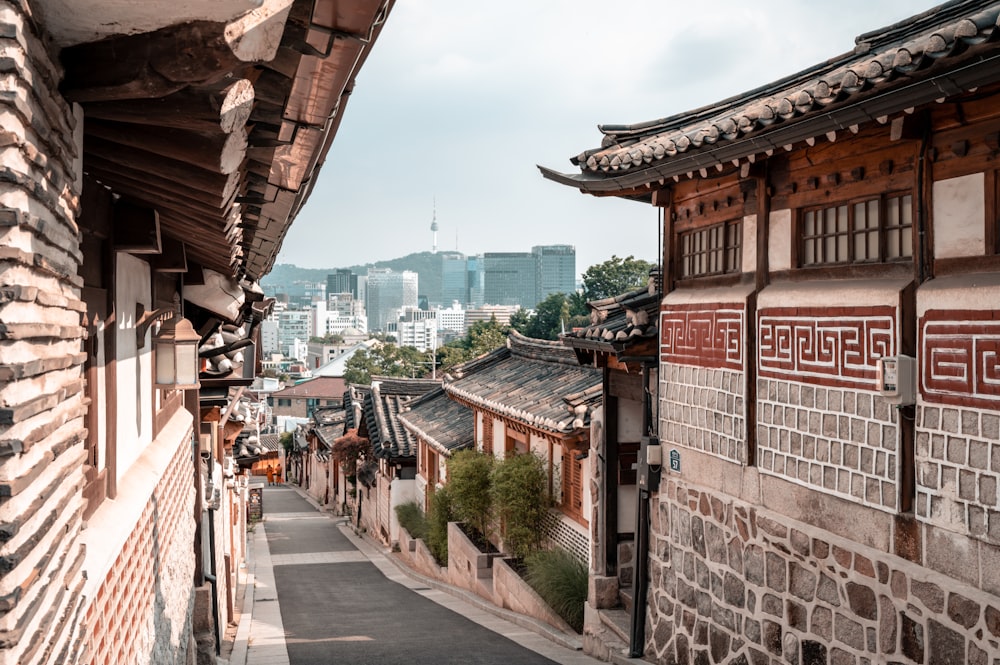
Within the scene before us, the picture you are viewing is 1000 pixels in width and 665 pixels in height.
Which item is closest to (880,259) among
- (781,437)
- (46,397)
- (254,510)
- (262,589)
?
(781,437)

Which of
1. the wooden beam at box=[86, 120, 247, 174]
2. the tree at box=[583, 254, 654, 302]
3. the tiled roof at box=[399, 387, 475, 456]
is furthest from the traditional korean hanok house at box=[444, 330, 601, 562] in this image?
the tree at box=[583, 254, 654, 302]


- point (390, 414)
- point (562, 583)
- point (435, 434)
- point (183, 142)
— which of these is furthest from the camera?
point (390, 414)

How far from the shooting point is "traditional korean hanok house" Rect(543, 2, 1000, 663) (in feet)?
20.1

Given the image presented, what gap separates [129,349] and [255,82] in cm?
424

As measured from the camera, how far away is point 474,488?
1983cm

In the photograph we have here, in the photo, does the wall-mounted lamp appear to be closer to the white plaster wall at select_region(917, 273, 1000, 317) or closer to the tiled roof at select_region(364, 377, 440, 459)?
the white plaster wall at select_region(917, 273, 1000, 317)

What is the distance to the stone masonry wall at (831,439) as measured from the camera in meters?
7.09

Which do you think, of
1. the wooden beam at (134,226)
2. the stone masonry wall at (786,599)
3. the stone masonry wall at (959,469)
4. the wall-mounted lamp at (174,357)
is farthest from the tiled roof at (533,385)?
the wooden beam at (134,226)

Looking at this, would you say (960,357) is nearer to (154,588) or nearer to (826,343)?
(826,343)

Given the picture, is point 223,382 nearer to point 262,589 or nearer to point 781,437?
point 781,437

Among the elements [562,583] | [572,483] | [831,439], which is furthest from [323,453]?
[831,439]

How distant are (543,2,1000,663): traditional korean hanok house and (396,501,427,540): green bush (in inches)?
631

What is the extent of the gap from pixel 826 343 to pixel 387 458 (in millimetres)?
23573

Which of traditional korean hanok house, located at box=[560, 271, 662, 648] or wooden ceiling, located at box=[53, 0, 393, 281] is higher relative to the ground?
wooden ceiling, located at box=[53, 0, 393, 281]
